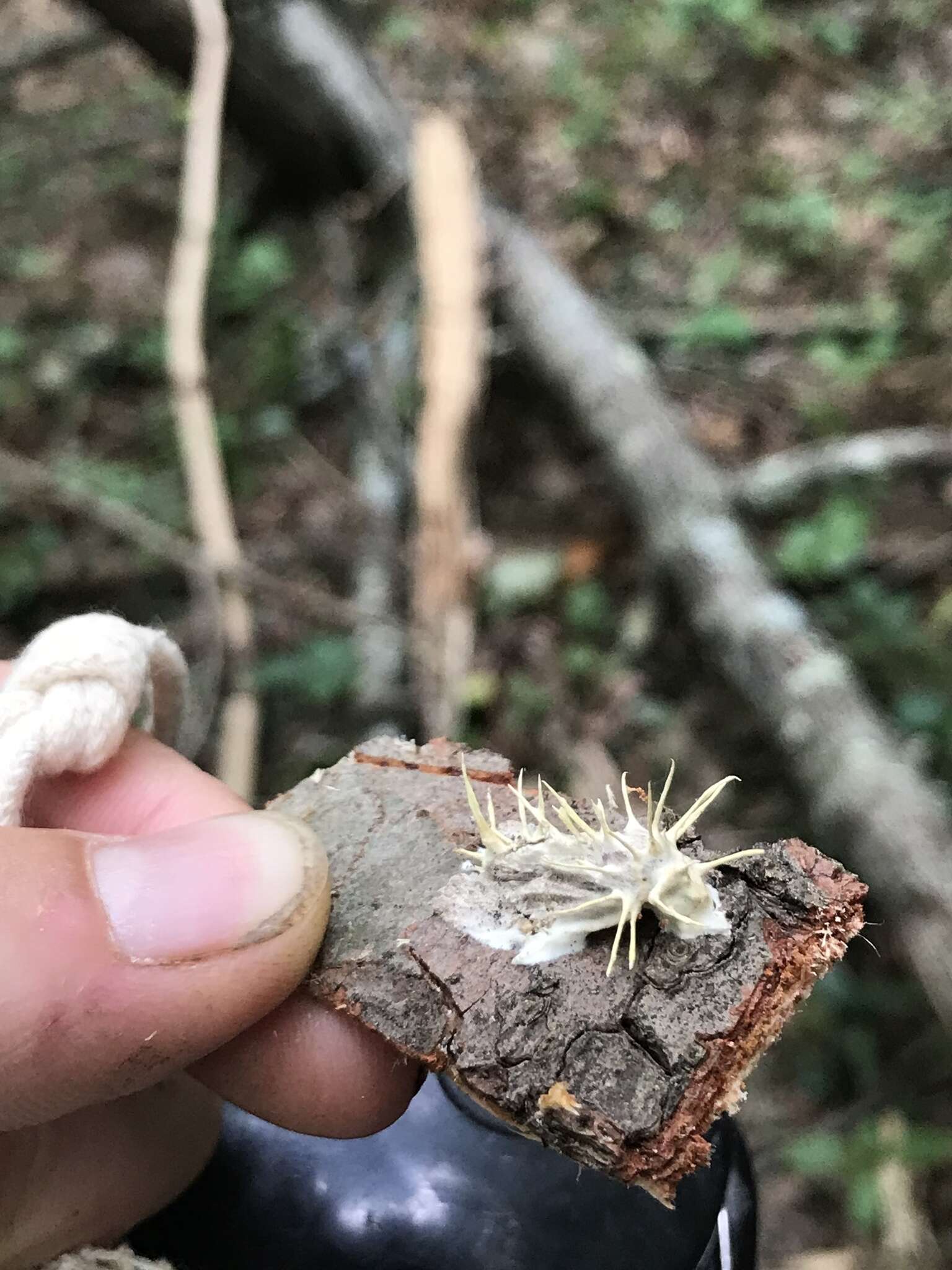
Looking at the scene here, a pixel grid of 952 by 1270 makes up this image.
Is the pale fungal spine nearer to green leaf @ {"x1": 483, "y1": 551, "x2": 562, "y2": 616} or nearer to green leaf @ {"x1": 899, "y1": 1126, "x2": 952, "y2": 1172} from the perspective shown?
green leaf @ {"x1": 899, "y1": 1126, "x2": 952, "y2": 1172}

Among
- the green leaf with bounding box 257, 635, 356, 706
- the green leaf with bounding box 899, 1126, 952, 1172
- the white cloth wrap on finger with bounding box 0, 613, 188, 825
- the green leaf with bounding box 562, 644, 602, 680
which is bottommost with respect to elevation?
the green leaf with bounding box 899, 1126, 952, 1172

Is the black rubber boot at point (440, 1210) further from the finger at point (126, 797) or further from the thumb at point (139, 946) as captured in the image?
the finger at point (126, 797)

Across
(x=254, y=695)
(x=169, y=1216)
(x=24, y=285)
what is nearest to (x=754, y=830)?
(x=254, y=695)

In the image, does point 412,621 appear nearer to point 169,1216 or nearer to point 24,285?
point 169,1216

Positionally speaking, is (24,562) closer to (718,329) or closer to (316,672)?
(316,672)

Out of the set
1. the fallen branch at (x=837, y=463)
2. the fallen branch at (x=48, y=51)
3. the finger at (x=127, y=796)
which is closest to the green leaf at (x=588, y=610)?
the fallen branch at (x=837, y=463)

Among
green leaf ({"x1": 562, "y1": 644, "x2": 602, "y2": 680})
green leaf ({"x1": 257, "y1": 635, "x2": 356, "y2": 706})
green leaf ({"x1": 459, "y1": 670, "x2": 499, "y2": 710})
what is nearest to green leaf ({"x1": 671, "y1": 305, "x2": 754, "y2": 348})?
green leaf ({"x1": 562, "y1": 644, "x2": 602, "y2": 680})
